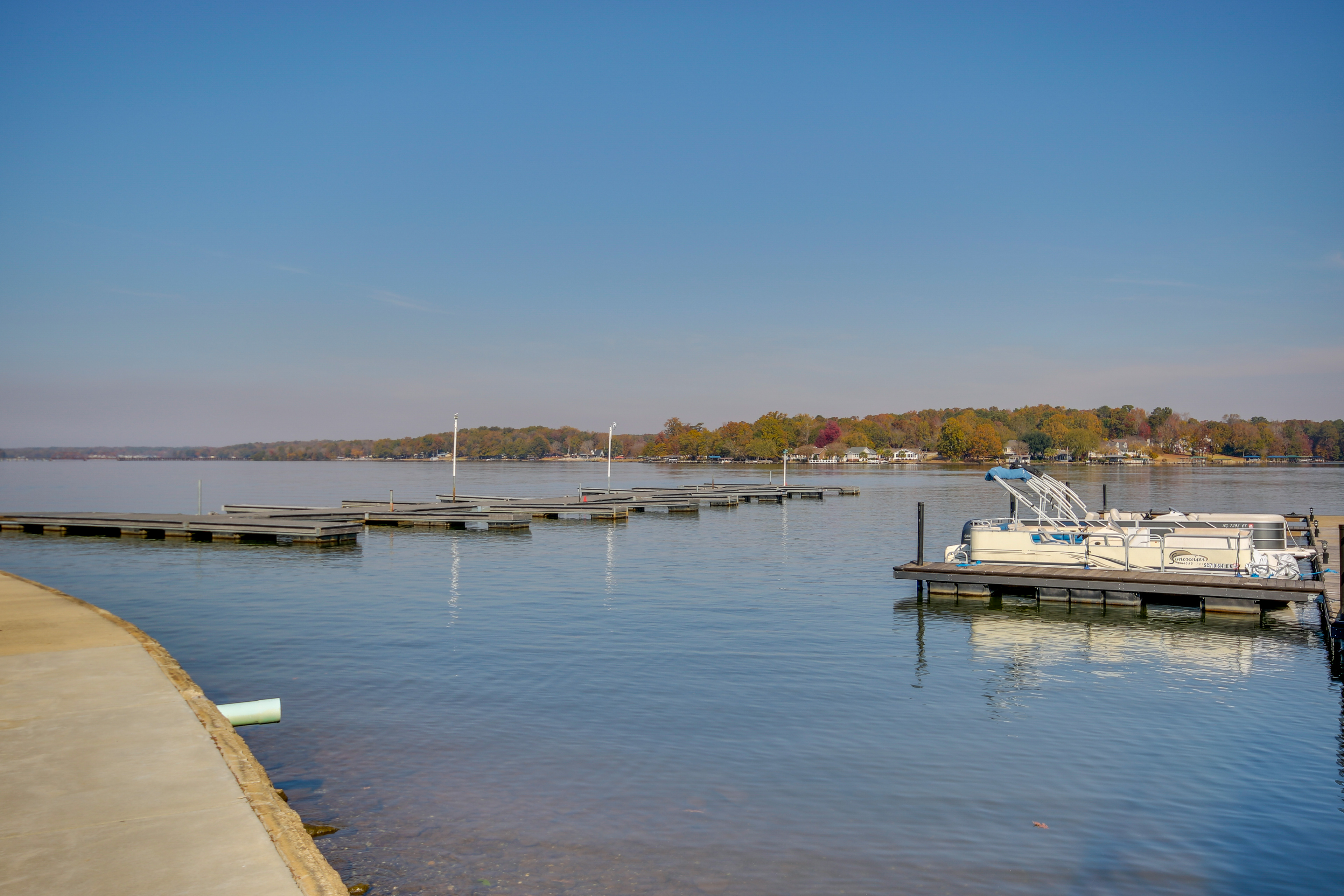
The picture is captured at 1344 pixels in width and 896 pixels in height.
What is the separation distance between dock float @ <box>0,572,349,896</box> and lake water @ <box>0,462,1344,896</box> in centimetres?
143

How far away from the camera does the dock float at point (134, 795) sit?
18.7ft

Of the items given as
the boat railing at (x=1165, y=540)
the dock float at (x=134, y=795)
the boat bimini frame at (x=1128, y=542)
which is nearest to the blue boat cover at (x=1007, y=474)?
the boat bimini frame at (x=1128, y=542)

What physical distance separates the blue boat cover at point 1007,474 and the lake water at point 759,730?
15.6 ft

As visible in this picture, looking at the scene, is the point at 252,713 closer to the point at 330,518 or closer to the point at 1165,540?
the point at 1165,540

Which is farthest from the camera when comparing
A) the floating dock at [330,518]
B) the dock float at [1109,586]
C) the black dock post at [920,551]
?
the floating dock at [330,518]

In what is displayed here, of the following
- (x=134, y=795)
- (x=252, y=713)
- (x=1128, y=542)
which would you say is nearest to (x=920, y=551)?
(x=1128, y=542)

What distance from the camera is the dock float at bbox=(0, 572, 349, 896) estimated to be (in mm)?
5688

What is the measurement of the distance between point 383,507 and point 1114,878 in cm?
Answer: 4772

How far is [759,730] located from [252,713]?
6.35m

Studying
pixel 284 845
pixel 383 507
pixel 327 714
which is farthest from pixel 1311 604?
pixel 383 507

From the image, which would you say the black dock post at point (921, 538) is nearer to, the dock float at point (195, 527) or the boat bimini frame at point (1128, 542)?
the boat bimini frame at point (1128, 542)

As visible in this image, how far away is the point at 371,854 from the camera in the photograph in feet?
27.0

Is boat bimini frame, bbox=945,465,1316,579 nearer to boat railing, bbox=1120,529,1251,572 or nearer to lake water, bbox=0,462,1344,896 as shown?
boat railing, bbox=1120,529,1251,572

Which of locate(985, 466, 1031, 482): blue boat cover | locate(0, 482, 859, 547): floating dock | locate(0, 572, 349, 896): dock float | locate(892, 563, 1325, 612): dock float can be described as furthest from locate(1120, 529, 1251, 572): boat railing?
locate(0, 482, 859, 547): floating dock
